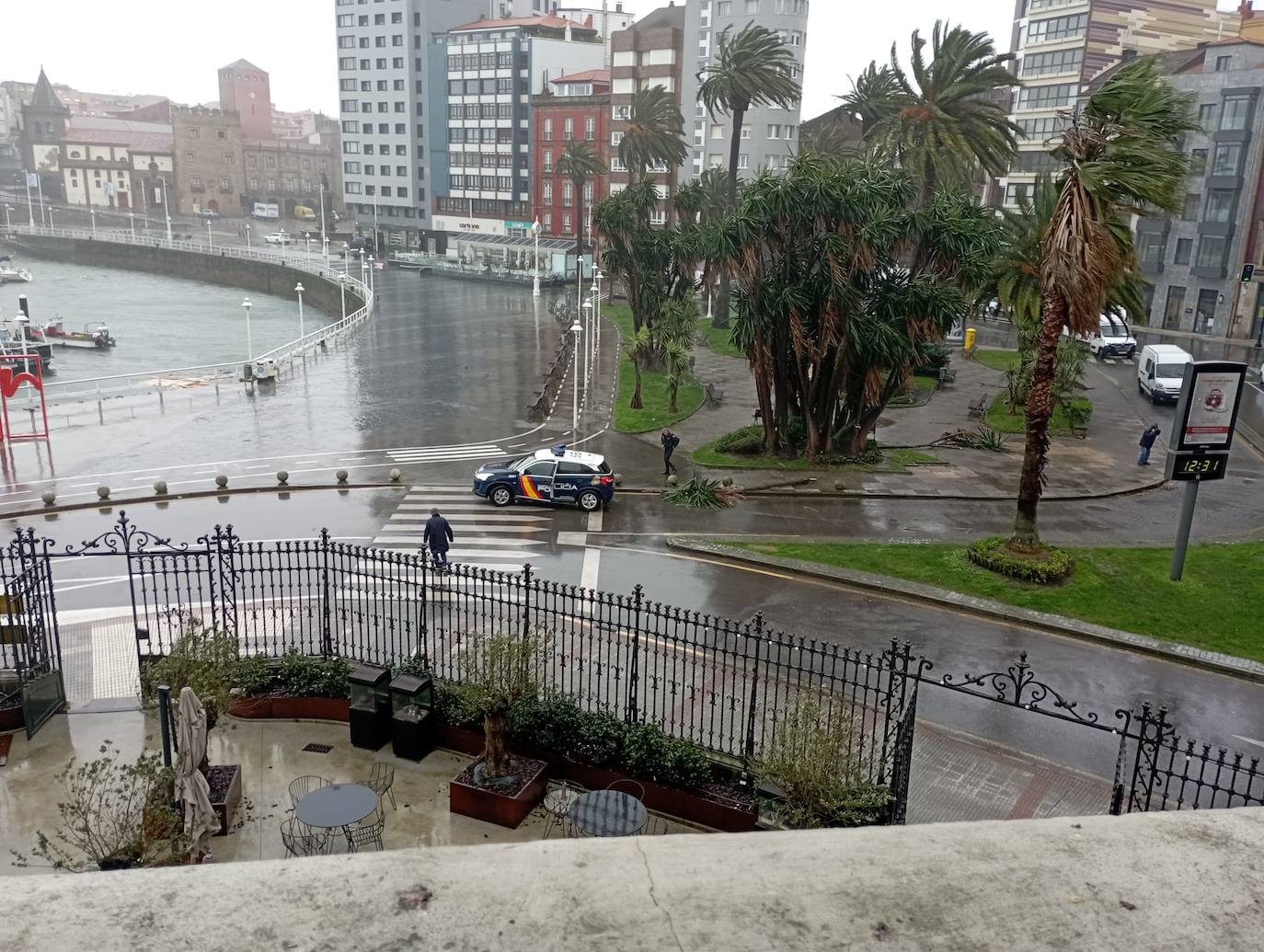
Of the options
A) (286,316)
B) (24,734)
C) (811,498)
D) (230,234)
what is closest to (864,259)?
(811,498)

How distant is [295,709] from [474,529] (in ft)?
35.7

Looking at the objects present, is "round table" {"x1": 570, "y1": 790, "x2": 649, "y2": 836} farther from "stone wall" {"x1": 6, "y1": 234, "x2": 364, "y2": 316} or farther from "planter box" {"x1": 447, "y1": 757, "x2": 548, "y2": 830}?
"stone wall" {"x1": 6, "y1": 234, "x2": 364, "y2": 316}

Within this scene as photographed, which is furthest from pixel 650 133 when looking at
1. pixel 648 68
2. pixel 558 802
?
pixel 558 802

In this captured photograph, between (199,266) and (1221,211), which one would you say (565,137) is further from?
(1221,211)

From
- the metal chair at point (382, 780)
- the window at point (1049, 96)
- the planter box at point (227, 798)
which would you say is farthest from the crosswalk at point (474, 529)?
the window at point (1049, 96)

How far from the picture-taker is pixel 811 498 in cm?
2866

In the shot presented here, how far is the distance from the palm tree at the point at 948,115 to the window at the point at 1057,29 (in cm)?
5266

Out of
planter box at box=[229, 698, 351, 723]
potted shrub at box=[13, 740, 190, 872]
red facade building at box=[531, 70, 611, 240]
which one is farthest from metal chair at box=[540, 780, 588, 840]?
red facade building at box=[531, 70, 611, 240]

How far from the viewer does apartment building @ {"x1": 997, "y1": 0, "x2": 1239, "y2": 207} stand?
84062mm

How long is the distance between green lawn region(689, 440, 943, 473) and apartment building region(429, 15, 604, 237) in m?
85.2

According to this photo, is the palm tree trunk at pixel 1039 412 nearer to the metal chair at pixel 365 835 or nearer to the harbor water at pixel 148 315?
the metal chair at pixel 365 835

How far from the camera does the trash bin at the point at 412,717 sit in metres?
13.1

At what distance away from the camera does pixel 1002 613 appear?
19.2m

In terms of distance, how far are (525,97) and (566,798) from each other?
374 ft
